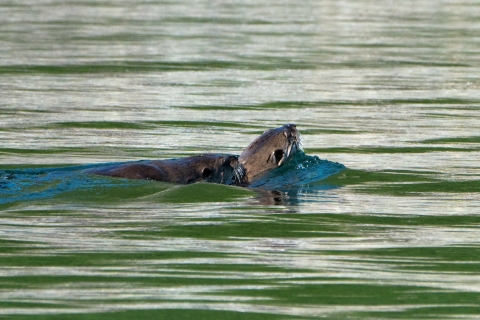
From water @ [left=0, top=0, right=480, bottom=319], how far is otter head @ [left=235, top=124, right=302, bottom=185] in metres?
0.36

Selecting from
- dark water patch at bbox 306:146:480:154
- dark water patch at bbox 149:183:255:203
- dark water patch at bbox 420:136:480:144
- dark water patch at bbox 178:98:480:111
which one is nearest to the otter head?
dark water patch at bbox 149:183:255:203

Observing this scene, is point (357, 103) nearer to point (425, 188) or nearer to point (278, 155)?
point (278, 155)

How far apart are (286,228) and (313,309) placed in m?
2.52

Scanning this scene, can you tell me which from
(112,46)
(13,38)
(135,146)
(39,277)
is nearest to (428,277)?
(39,277)

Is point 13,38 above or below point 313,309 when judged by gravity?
above

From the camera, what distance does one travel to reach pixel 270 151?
12359 mm

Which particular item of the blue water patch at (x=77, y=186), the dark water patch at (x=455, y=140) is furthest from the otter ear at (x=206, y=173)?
the dark water patch at (x=455, y=140)

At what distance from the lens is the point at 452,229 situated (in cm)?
922

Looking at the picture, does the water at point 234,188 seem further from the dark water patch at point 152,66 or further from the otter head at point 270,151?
the otter head at point 270,151

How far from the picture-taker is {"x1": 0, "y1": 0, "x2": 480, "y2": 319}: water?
702cm

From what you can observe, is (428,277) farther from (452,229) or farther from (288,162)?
(288,162)

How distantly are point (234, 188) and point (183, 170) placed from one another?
652 mm

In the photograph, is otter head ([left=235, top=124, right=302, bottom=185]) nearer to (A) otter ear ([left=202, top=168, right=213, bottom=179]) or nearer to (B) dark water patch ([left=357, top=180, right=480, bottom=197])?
(A) otter ear ([left=202, top=168, right=213, bottom=179])

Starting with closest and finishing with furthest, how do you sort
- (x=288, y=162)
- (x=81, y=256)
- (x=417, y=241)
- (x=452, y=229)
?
(x=81, y=256), (x=417, y=241), (x=452, y=229), (x=288, y=162)
